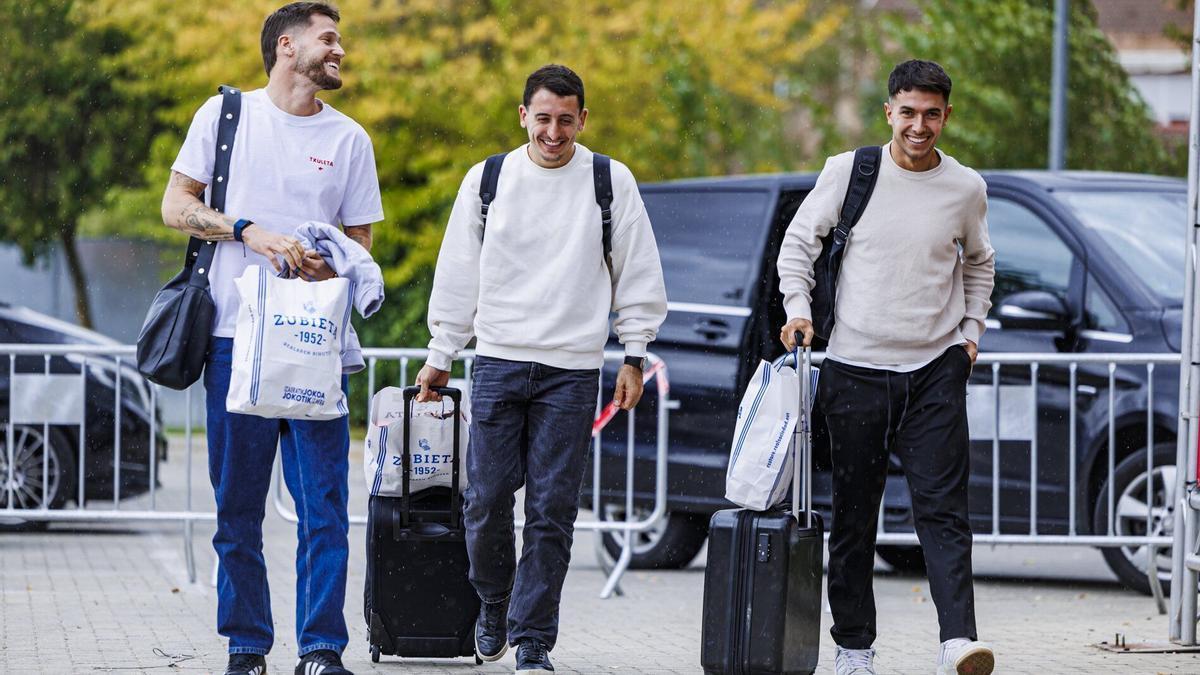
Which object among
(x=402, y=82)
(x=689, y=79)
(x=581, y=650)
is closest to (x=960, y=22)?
(x=689, y=79)

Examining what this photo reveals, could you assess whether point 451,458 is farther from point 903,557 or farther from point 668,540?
point 903,557

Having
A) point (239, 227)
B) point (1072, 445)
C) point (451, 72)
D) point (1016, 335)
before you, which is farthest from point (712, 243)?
point (451, 72)

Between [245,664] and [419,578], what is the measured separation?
76 cm

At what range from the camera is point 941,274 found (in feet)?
20.2

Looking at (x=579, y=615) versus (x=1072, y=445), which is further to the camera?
(x=1072, y=445)

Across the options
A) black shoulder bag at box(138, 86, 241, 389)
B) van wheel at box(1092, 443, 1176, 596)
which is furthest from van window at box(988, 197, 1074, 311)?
black shoulder bag at box(138, 86, 241, 389)

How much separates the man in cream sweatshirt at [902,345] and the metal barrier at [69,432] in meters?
3.97

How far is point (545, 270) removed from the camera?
6.15 metres

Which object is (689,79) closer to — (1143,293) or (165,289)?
(1143,293)

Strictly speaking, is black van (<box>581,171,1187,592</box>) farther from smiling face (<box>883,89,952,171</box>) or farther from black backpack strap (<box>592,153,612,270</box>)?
black backpack strap (<box>592,153,612,270</box>)

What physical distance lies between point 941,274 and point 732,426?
3687 mm

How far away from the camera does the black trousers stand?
6.10 meters

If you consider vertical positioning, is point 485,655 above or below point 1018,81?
below

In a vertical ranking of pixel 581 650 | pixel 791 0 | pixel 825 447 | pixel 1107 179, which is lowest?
pixel 581 650
